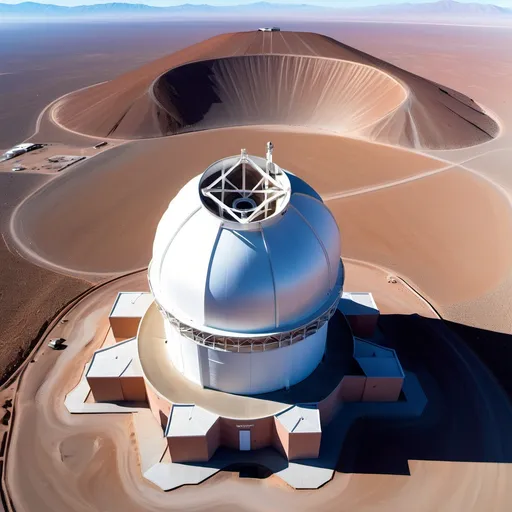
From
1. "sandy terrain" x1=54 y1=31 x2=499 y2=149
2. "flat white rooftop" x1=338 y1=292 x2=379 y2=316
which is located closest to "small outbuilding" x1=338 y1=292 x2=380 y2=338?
"flat white rooftop" x1=338 y1=292 x2=379 y2=316

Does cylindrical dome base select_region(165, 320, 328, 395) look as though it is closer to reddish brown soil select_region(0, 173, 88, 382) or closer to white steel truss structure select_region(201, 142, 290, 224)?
white steel truss structure select_region(201, 142, 290, 224)

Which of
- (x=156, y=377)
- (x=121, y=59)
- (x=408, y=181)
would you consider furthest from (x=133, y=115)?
(x=121, y=59)

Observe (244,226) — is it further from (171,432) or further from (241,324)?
(171,432)

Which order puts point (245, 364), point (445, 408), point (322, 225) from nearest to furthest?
point (322, 225) < point (245, 364) < point (445, 408)

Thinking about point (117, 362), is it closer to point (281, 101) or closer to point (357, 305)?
point (357, 305)

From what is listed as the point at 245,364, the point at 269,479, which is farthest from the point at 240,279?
the point at 269,479
